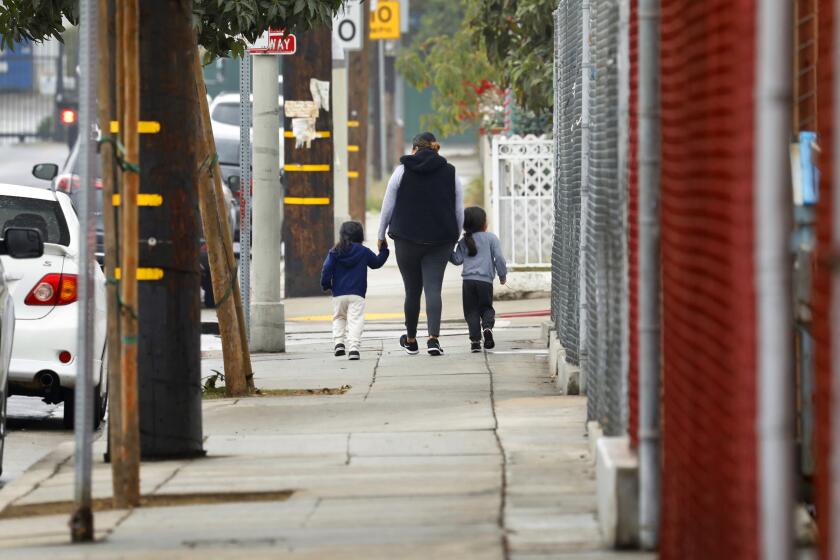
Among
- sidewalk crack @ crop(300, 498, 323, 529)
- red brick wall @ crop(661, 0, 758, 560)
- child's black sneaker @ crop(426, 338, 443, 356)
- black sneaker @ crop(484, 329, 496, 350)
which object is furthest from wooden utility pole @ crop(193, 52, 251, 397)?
red brick wall @ crop(661, 0, 758, 560)

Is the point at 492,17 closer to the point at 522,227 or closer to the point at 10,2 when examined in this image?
the point at 522,227

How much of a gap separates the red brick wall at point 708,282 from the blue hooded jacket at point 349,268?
7.58 meters

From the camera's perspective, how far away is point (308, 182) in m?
19.6

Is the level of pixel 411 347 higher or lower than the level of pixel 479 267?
lower

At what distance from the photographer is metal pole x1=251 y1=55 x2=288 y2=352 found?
1449 cm

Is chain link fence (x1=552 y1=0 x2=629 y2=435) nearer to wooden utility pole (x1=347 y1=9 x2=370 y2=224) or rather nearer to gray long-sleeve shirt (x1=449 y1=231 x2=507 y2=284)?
gray long-sleeve shirt (x1=449 y1=231 x2=507 y2=284)

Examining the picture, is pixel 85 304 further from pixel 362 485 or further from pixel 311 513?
pixel 362 485

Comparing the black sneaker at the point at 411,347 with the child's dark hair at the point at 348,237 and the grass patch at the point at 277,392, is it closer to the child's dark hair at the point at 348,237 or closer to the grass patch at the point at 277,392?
the child's dark hair at the point at 348,237

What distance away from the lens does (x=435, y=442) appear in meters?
9.01

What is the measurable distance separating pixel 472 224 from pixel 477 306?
0.64 m

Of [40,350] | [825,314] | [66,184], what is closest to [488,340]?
[40,350]

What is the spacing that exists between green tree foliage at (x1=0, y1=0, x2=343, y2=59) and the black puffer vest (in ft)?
8.81

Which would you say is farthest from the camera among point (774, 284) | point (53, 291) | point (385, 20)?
point (385, 20)

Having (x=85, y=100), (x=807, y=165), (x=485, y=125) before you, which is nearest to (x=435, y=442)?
(x=85, y=100)
